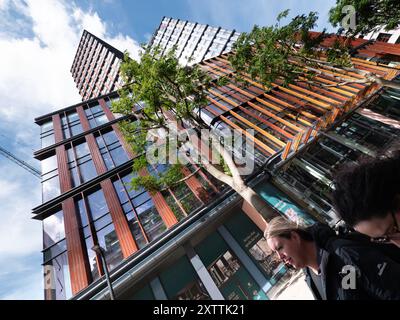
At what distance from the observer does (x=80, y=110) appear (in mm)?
19625

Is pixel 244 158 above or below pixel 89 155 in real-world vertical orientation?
below

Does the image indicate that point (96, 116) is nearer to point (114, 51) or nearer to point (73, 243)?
point (73, 243)

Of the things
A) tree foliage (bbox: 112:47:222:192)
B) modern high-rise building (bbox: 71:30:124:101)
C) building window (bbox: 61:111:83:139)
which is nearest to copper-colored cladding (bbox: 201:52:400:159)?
tree foliage (bbox: 112:47:222:192)

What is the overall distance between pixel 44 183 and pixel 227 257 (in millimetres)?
13204

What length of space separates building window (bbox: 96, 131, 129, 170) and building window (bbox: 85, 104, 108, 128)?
198 cm

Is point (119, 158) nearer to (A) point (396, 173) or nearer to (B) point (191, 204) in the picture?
(B) point (191, 204)

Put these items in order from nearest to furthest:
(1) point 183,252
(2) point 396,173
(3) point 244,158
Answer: (2) point 396,173, (1) point 183,252, (3) point 244,158

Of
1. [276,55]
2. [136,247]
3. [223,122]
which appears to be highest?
[223,122]

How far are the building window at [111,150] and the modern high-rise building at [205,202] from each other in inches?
3.6

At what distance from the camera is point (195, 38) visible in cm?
5203

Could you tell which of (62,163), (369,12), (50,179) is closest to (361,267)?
(50,179)

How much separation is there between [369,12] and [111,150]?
2131 centimetres

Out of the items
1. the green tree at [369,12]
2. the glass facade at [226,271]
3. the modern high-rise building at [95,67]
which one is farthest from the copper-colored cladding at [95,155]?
the modern high-rise building at [95,67]
